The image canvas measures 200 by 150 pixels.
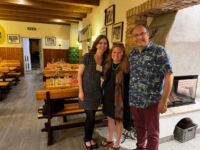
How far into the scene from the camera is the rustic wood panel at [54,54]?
353 inches

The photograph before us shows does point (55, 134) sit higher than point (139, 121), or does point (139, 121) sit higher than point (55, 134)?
point (139, 121)

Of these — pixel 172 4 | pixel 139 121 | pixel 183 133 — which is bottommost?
pixel 183 133

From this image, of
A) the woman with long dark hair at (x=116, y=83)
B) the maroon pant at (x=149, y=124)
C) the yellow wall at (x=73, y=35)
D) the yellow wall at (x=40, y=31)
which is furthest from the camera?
the yellow wall at (x=73, y=35)

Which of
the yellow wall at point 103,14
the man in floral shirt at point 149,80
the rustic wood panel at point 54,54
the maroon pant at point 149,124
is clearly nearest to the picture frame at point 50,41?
the rustic wood panel at point 54,54

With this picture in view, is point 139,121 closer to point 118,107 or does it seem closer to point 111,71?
point 118,107

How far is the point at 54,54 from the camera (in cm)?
913

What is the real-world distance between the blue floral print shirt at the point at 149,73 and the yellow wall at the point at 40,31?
26.2ft

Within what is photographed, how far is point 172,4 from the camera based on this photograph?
201cm

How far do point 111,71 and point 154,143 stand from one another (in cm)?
92

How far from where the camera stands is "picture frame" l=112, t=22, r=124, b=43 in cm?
332

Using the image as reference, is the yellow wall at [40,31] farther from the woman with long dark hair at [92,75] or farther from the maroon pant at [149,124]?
the maroon pant at [149,124]

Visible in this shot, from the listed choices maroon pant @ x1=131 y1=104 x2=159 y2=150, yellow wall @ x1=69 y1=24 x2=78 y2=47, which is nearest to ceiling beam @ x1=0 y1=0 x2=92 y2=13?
yellow wall @ x1=69 y1=24 x2=78 y2=47

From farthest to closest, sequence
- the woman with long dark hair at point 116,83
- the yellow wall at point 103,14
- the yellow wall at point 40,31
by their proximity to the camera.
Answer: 1. the yellow wall at point 40,31
2. the yellow wall at point 103,14
3. the woman with long dark hair at point 116,83

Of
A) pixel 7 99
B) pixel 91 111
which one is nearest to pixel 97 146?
pixel 91 111
